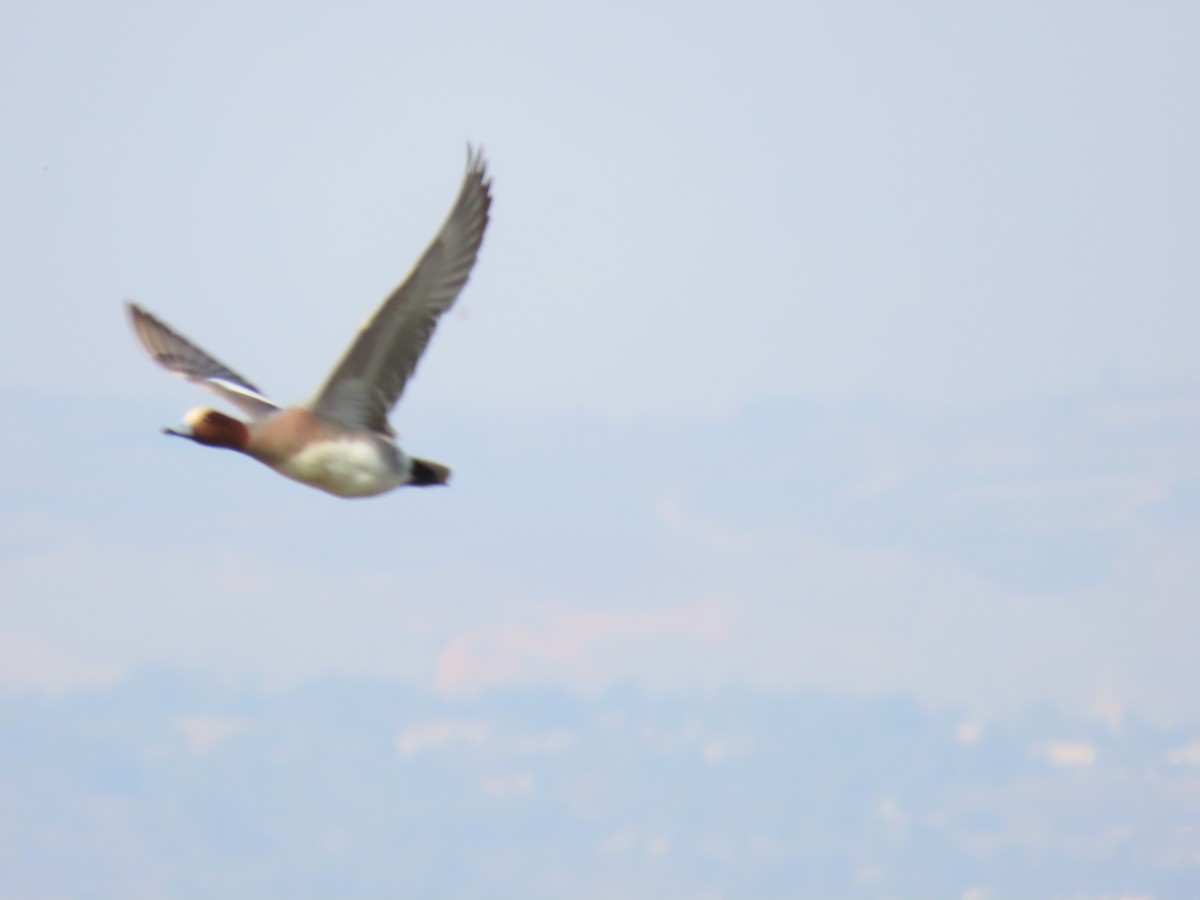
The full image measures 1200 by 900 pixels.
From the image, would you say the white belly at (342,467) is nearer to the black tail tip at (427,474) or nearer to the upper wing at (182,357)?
the black tail tip at (427,474)

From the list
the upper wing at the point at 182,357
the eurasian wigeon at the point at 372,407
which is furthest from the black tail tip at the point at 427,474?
the upper wing at the point at 182,357

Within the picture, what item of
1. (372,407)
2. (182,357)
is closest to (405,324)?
(372,407)

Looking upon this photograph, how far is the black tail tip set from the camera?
13914 mm

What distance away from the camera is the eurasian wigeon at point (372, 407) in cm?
1309

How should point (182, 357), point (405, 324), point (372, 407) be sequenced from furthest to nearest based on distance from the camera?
point (182, 357) → point (372, 407) → point (405, 324)

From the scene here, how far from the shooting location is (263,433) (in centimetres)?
1359

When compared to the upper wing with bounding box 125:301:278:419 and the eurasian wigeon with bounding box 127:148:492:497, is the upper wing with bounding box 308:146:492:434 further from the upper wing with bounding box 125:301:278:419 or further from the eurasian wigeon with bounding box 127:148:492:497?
the upper wing with bounding box 125:301:278:419

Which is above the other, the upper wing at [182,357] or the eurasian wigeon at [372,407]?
the upper wing at [182,357]

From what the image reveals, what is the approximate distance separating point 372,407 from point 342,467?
0.44 metres

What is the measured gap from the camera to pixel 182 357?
16.6 meters

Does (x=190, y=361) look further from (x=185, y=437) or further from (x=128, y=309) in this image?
(x=185, y=437)

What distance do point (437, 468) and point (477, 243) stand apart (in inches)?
62.1

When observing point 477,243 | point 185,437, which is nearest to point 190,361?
point 185,437

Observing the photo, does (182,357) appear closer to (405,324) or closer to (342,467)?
(342,467)
